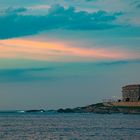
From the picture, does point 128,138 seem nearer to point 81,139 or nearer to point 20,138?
point 81,139

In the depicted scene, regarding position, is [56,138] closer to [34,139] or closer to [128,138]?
[34,139]

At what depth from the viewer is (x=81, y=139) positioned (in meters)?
84.8

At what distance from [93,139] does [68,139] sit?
390 cm

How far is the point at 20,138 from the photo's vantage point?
3447 inches

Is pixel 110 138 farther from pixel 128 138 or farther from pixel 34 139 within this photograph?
pixel 34 139

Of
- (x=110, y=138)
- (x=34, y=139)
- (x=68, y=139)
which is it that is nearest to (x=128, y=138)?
(x=110, y=138)

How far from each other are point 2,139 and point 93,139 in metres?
14.0

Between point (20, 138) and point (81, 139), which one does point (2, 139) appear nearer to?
point (20, 138)

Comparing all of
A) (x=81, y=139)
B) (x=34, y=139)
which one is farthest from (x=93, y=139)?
(x=34, y=139)

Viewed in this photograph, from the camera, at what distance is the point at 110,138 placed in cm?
8562

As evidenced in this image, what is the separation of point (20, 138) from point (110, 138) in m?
14.3

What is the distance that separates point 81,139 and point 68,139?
2.03 meters

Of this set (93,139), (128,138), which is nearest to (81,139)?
(93,139)

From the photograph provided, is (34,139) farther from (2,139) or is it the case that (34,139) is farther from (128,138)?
→ (128,138)
